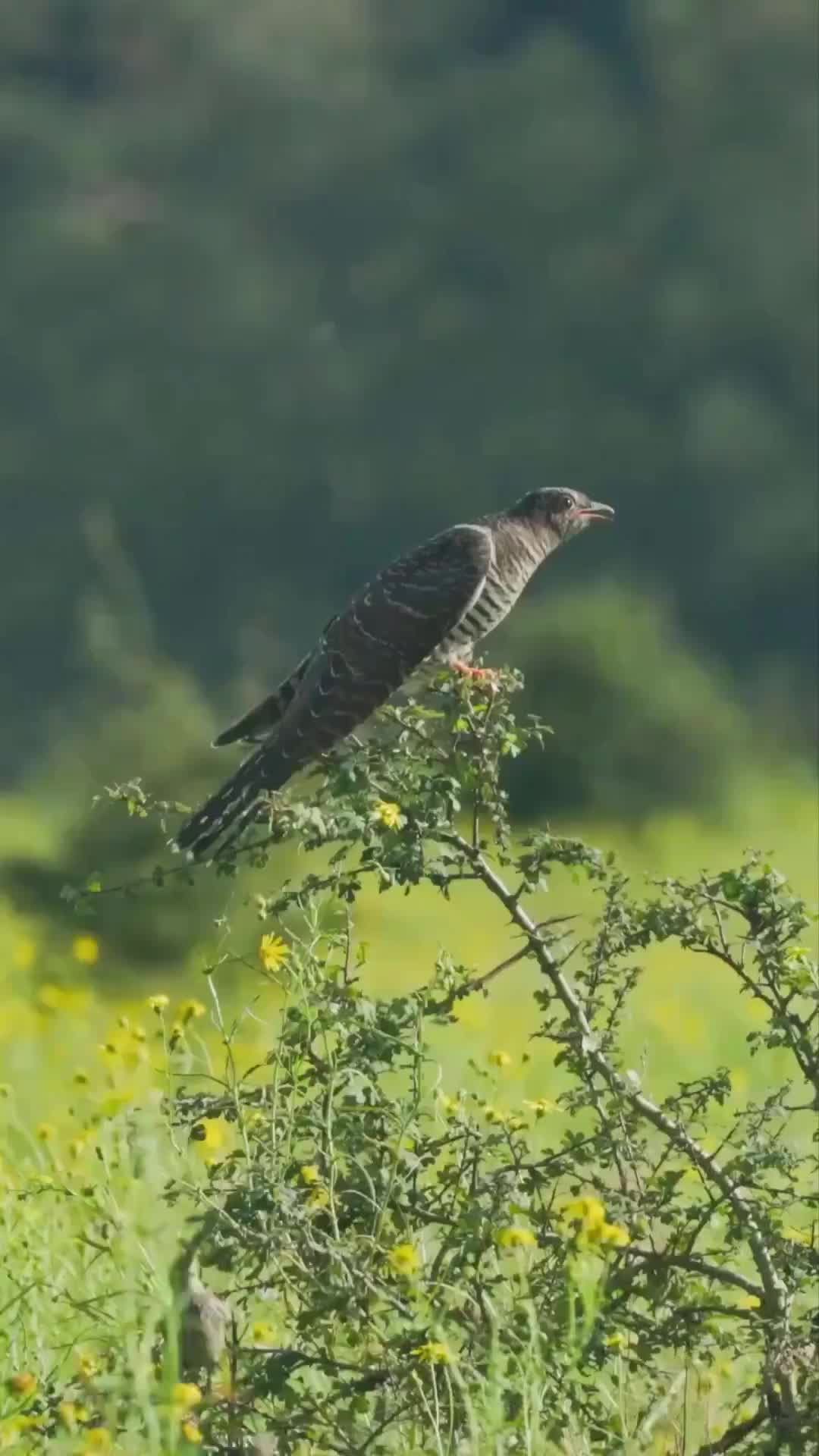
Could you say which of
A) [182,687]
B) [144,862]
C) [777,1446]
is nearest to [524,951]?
[777,1446]

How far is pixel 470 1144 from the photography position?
2.36 m

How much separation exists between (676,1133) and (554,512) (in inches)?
103

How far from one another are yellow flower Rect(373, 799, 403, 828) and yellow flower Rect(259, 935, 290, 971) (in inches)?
7.4

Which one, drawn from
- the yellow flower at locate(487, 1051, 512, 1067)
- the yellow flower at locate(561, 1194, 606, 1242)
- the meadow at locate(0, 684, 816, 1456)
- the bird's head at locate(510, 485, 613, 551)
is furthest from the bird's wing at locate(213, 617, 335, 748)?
the yellow flower at locate(561, 1194, 606, 1242)

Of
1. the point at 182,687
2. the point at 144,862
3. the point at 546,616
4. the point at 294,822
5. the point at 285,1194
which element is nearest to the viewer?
the point at 285,1194

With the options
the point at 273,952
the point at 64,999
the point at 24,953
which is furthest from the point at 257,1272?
the point at 24,953

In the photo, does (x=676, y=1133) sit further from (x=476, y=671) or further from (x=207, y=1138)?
(x=476, y=671)

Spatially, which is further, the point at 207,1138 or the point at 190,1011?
the point at 207,1138

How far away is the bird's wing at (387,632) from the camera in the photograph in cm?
385

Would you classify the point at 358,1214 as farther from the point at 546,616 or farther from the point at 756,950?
the point at 546,616

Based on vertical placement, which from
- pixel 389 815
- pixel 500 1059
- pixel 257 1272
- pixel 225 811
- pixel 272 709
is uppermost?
pixel 272 709

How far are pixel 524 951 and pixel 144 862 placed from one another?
442cm

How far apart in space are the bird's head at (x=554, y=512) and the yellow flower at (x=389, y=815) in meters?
2.36

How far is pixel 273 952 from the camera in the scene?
7.26 ft
